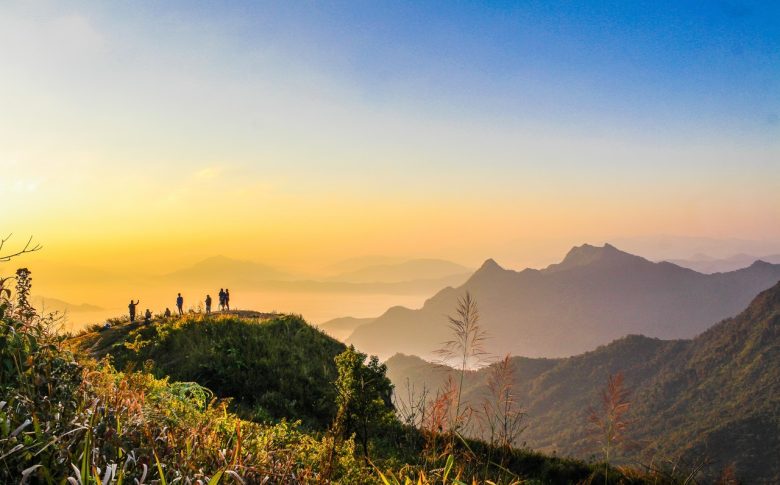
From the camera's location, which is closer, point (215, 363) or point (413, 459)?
point (413, 459)

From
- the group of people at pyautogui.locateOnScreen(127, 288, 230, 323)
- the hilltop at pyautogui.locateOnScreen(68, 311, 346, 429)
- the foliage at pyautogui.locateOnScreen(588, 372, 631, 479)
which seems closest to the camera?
the foliage at pyautogui.locateOnScreen(588, 372, 631, 479)

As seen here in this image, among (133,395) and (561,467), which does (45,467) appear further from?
(561,467)

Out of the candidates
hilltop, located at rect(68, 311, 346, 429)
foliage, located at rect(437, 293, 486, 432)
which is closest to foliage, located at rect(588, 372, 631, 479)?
foliage, located at rect(437, 293, 486, 432)

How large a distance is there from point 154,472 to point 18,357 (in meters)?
1.50

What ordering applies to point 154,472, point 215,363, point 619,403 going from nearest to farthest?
point 154,472 → point 619,403 → point 215,363

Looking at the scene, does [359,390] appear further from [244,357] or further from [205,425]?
[244,357]

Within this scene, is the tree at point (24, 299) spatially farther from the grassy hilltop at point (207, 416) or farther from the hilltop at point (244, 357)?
the hilltop at point (244, 357)

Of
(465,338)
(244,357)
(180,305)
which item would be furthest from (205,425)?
(180,305)

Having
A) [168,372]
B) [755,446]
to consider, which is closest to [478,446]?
[168,372]

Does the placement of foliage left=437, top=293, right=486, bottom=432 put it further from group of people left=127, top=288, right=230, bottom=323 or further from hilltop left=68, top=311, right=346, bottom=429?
group of people left=127, top=288, right=230, bottom=323

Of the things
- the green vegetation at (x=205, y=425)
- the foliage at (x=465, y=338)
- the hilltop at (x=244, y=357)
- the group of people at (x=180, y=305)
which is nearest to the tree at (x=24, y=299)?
the green vegetation at (x=205, y=425)

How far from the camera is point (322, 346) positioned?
22656 mm

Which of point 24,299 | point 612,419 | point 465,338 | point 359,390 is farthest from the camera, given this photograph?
point 359,390

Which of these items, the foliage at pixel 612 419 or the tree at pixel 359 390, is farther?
the tree at pixel 359 390
